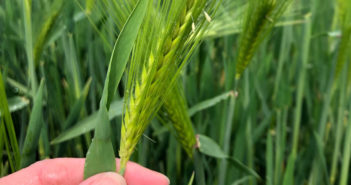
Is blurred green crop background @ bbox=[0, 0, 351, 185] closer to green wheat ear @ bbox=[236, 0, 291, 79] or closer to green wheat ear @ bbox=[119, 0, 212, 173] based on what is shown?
green wheat ear @ bbox=[236, 0, 291, 79]

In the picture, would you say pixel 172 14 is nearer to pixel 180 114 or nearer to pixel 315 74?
pixel 180 114

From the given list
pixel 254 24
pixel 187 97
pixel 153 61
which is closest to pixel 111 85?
pixel 153 61

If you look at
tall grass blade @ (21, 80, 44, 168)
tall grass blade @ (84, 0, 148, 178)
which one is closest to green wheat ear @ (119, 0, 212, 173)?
tall grass blade @ (84, 0, 148, 178)

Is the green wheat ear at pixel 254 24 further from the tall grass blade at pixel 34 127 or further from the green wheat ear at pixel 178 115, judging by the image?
the tall grass blade at pixel 34 127

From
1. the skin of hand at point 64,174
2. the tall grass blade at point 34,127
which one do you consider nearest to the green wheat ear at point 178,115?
the skin of hand at point 64,174

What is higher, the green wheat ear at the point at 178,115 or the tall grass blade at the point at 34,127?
the tall grass blade at the point at 34,127

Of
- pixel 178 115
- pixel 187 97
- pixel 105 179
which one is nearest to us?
pixel 105 179

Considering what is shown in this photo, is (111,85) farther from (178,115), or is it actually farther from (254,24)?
(254,24)
